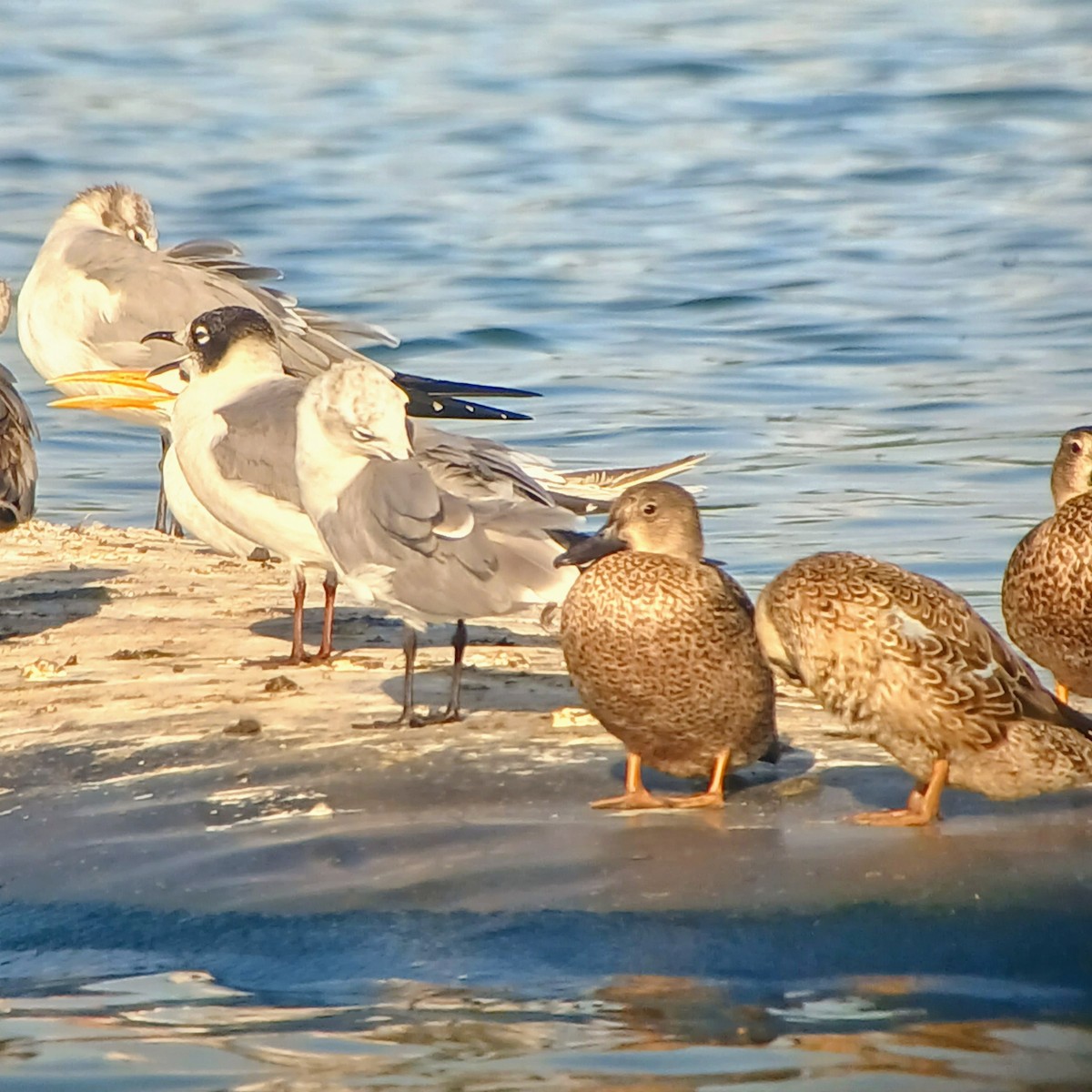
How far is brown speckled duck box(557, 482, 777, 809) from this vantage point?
558 cm

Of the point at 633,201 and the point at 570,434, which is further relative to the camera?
the point at 633,201

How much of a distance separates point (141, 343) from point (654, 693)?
5.77 meters

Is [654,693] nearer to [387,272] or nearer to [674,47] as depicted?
[387,272]

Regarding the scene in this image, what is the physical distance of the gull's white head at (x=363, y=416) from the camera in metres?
6.89

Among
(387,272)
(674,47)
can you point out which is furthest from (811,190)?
(674,47)

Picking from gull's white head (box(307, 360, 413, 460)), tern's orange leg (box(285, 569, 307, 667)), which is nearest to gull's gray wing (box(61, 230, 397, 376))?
tern's orange leg (box(285, 569, 307, 667))

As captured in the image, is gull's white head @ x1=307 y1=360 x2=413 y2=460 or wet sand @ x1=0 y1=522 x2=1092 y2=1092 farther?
gull's white head @ x1=307 y1=360 x2=413 y2=460

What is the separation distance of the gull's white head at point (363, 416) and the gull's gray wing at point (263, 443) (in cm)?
43

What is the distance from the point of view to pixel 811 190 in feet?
65.7

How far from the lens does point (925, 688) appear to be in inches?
211

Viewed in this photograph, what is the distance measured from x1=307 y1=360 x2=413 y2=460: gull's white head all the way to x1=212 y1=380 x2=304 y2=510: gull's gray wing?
0.43 meters

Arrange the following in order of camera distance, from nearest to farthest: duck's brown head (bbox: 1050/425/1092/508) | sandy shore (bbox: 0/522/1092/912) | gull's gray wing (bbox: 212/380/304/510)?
sandy shore (bbox: 0/522/1092/912), duck's brown head (bbox: 1050/425/1092/508), gull's gray wing (bbox: 212/380/304/510)

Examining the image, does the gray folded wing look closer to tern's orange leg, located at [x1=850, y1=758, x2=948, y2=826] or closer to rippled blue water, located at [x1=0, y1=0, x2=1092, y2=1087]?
tern's orange leg, located at [x1=850, y1=758, x2=948, y2=826]

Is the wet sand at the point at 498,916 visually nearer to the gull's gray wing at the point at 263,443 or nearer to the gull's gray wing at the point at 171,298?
the gull's gray wing at the point at 263,443
